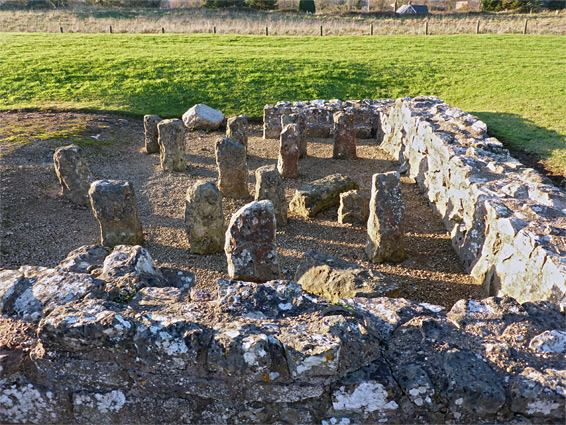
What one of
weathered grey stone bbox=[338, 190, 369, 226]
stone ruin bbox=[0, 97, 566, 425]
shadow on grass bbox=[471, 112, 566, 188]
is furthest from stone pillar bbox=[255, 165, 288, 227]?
shadow on grass bbox=[471, 112, 566, 188]

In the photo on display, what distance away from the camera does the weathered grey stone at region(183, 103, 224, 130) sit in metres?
15.8

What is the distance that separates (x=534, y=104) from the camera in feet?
53.3

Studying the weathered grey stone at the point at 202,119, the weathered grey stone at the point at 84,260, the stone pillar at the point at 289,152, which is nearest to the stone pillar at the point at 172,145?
the stone pillar at the point at 289,152

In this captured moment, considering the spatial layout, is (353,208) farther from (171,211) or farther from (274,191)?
(171,211)

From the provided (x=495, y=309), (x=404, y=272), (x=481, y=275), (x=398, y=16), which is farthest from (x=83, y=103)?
(x=398, y=16)

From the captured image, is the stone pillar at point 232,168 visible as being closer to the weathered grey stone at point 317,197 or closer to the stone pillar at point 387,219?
the weathered grey stone at point 317,197

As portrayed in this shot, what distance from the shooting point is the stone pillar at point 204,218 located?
27.3 feet

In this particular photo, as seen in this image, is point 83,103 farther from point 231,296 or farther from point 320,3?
point 320,3

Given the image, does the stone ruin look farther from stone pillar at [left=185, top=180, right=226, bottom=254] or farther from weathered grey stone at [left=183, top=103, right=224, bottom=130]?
weathered grey stone at [left=183, top=103, right=224, bottom=130]

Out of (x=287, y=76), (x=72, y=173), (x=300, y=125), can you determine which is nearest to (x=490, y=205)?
(x=300, y=125)

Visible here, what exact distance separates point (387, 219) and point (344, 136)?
5776 millimetres

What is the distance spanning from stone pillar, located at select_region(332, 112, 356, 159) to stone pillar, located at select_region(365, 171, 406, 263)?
5.48 meters

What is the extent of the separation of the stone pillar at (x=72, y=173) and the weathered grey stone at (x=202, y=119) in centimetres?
589

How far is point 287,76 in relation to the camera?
19.8 meters
